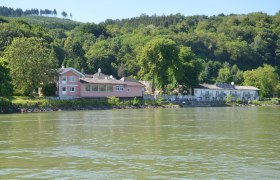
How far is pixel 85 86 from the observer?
69.6 m

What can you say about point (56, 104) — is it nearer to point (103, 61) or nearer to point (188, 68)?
point (188, 68)

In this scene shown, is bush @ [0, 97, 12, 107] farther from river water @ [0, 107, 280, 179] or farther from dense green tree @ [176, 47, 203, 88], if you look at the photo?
dense green tree @ [176, 47, 203, 88]

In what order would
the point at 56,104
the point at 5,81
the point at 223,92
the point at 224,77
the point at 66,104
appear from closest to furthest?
the point at 5,81 < the point at 56,104 < the point at 66,104 < the point at 223,92 < the point at 224,77

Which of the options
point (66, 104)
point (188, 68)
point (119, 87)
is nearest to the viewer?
point (66, 104)

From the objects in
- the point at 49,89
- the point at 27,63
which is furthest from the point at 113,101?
the point at 27,63

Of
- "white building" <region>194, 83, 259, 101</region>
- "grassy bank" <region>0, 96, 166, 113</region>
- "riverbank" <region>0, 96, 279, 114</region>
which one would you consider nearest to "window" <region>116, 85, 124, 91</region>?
"riverbank" <region>0, 96, 279, 114</region>

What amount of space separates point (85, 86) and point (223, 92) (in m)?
38.9

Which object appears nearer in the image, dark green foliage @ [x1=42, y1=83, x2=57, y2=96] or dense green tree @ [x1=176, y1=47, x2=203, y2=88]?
dark green foliage @ [x1=42, y1=83, x2=57, y2=96]

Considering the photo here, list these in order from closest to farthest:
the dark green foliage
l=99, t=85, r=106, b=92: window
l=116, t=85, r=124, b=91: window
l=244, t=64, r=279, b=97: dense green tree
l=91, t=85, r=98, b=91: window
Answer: the dark green foliage, l=91, t=85, r=98, b=91: window, l=99, t=85, r=106, b=92: window, l=116, t=85, r=124, b=91: window, l=244, t=64, r=279, b=97: dense green tree

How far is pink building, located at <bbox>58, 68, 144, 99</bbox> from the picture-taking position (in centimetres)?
6800

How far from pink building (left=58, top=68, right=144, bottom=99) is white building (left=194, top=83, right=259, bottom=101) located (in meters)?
20.7

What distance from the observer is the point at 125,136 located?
23.3m

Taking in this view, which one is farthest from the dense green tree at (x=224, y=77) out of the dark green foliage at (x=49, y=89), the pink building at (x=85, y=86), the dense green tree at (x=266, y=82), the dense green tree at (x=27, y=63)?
the dense green tree at (x=27, y=63)

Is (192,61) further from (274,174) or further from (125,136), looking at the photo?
(274,174)
